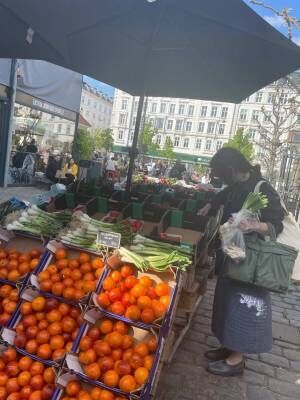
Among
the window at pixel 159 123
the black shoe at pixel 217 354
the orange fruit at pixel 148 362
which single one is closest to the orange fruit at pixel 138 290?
the orange fruit at pixel 148 362

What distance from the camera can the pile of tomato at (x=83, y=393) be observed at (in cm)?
222

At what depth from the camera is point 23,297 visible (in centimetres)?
264

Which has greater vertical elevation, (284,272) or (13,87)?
(13,87)

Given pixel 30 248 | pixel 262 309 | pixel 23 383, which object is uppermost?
pixel 30 248

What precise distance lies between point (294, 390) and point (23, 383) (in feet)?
7.76

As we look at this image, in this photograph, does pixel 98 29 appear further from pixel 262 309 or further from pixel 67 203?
pixel 262 309

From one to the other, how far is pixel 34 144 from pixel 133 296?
1293cm

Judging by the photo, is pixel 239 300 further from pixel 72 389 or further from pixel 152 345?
pixel 72 389

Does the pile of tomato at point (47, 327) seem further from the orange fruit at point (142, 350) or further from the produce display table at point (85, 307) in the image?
the orange fruit at point (142, 350)

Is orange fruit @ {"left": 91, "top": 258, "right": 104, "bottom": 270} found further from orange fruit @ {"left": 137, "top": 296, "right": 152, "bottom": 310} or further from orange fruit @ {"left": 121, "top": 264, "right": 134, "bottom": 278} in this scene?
orange fruit @ {"left": 137, "top": 296, "right": 152, "bottom": 310}

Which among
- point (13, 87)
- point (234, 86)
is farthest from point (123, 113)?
point (234, 86)

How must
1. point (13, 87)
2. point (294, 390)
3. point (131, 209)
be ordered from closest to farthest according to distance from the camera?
point (294, 390)
point (131, 209)
point (13, 87)

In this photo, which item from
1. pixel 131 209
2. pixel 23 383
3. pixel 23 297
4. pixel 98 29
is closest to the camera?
pixel 23 383

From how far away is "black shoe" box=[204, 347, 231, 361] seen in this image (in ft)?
11.6
